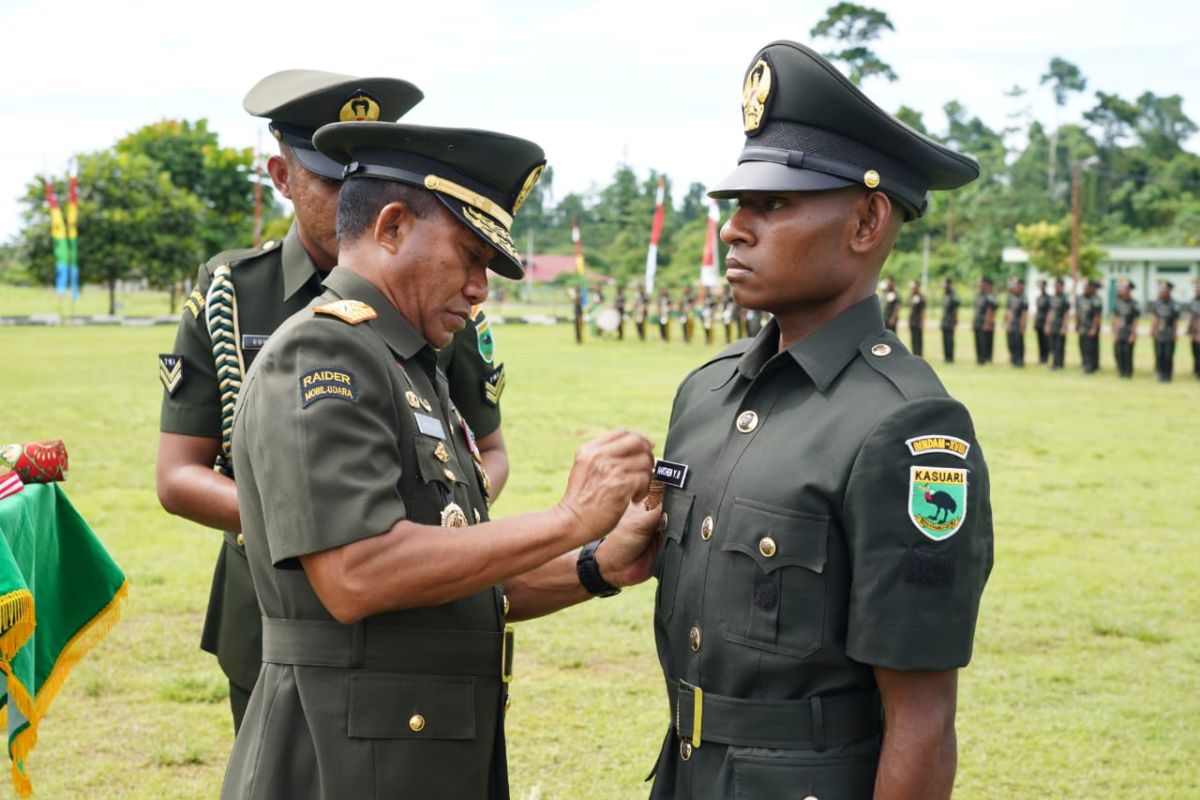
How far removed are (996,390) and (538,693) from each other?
53.7 ft

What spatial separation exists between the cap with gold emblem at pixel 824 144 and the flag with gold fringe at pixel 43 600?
2.19m

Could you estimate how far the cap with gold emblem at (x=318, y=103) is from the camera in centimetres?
315

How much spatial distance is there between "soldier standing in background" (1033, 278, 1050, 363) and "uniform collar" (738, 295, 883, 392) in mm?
25103

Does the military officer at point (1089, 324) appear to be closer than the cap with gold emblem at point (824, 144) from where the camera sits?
No

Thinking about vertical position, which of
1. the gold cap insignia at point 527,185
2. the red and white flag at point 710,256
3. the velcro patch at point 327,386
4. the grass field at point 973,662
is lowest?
the grass field at point 973,662

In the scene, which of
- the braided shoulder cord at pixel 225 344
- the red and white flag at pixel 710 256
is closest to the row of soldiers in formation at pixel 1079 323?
the red and white flag at pixel 710 256

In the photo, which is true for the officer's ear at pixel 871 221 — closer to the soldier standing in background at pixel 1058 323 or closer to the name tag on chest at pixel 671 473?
the name tag on chest at pixel 671 473

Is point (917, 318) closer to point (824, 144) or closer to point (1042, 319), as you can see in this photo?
point (1042, 319)

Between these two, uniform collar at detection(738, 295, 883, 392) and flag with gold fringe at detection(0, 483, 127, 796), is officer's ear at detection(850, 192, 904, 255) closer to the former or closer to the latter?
uniform collar at detection(738, 295, 883, 392)

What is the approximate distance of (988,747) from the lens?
5.23 metres

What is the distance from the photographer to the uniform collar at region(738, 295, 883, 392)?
228 centimetres

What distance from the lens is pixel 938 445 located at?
2.05 metres

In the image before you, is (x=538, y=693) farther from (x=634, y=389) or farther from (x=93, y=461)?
(x=634, y=389)

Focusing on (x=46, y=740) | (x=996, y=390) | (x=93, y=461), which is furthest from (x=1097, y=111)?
(x=46, y=740)
